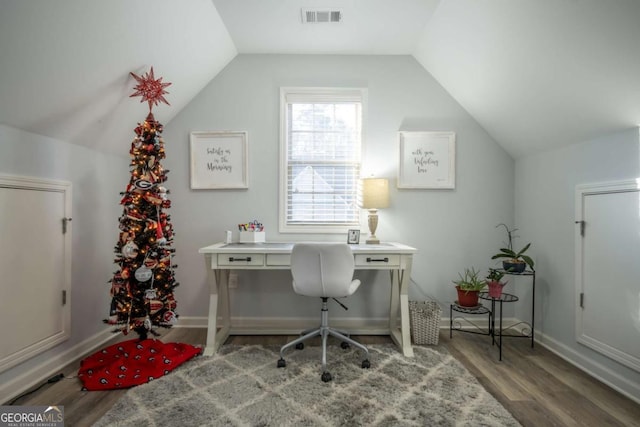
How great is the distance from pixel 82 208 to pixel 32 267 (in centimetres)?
57

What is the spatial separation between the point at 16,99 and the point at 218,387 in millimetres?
2037

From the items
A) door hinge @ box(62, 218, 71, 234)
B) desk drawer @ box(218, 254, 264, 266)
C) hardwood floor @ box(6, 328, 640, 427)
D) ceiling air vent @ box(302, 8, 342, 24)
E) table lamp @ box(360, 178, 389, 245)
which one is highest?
ceiling air vent @ box(302, 8, 342, 24)

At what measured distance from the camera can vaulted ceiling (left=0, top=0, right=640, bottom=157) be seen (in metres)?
1.60

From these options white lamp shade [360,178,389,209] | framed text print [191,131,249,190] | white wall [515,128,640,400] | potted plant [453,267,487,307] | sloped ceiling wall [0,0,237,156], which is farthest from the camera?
framed text print [191,131,249,190]

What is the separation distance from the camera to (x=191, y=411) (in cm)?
164

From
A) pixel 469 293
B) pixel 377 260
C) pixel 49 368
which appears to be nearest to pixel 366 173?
pixel 377 260

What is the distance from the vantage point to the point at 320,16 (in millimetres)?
2404

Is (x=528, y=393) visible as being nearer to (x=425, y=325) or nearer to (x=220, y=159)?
(x=425, y=325)

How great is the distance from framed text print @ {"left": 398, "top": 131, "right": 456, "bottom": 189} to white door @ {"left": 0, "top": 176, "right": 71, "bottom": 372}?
108 inches

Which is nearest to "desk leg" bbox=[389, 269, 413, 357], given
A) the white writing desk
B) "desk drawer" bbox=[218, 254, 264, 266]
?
the white writing desk

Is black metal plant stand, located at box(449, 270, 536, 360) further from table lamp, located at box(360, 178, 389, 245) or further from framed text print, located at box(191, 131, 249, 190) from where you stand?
framed text print, located at box(191, 131, 249, 190)

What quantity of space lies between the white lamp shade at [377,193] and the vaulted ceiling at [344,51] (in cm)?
113

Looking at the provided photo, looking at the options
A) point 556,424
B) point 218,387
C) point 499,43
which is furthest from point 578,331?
point 218,387

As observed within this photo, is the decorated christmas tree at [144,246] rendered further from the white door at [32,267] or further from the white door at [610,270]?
the white door at [610,270]
